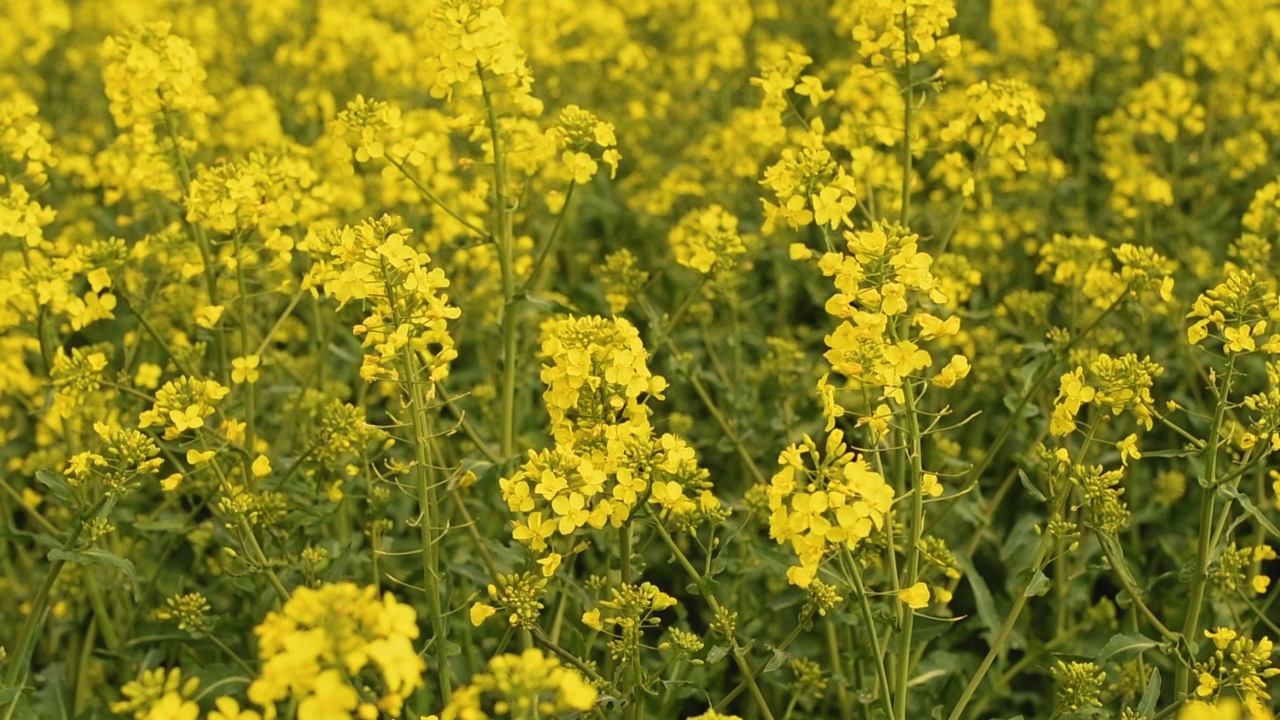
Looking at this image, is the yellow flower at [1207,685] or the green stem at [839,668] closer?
the yellow flower at [1207,685]

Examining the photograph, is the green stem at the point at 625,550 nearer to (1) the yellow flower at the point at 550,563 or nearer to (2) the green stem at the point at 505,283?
(1) the yellow flower at the point at 550,563

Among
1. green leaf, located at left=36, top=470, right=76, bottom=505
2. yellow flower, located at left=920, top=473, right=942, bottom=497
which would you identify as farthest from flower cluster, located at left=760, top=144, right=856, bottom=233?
green leaf, located at left=36, top=470, right=76, bottom=505

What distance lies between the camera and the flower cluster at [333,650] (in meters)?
2.18

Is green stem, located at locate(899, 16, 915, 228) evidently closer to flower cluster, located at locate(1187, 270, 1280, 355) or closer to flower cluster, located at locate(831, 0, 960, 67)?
flower cluster, located at locate(831, 0, 960, 67)

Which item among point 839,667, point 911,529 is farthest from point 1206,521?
point 839,667

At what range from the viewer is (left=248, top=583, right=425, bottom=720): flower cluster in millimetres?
2180

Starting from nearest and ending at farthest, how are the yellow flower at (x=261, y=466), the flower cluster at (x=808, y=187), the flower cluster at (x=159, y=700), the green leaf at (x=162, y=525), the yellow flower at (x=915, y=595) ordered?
the flower cluster at (x=159, y=700)
the yellow flower at (x=915, y=595)
the yellow flower at (x=261, y=466)
the flower cluster at (x=808, y=187)
the green leaf at (x=162, y=525)

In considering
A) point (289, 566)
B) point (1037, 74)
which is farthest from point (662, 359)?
point (1037, 74)

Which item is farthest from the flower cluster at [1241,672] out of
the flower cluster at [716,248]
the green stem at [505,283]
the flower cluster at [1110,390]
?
the green stem at [505,283]

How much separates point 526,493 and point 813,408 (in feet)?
7.70

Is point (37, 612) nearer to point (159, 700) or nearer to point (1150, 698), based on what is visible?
point (159, 700)

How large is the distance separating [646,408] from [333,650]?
1.34 m

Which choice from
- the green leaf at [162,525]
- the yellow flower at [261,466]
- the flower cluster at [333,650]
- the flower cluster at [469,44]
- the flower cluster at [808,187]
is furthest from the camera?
the green leaf at [162,525]

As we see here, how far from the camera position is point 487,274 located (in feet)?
21.7
